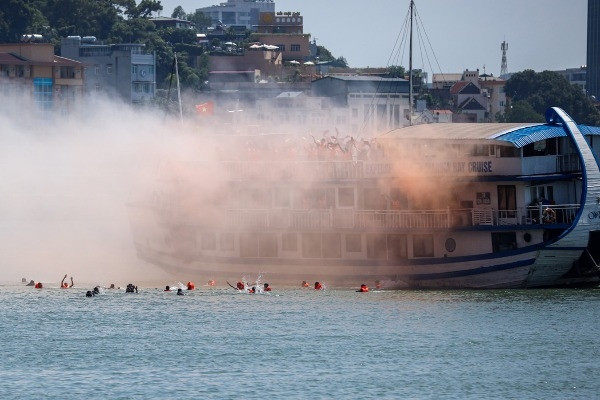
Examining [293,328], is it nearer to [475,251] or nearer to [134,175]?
[475,251]

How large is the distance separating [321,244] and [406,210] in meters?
4.26

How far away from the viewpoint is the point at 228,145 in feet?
267

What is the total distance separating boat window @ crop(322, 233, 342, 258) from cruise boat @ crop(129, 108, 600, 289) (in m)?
0.04

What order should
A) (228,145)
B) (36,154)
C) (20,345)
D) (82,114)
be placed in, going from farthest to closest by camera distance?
(82,114)
(36,154)
(228,145)
(20,345)

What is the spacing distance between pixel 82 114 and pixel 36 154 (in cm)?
1717

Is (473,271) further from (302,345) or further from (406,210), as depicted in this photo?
(302,345)

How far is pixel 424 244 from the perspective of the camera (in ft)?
234

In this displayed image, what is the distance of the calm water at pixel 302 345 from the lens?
185 ft

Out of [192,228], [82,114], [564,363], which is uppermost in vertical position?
[82,114]

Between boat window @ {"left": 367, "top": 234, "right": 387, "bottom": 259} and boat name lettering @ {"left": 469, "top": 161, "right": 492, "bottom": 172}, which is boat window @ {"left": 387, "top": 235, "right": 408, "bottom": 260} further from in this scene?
boat name lettering @ {"left": 469, "top": 161, "right": 492, "bottom": 172}

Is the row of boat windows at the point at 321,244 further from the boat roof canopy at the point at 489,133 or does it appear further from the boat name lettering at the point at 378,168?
the boat roof canopy at the point at 489,133

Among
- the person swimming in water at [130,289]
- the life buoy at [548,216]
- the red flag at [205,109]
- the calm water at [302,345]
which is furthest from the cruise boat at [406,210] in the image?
the red flag at [205,109]

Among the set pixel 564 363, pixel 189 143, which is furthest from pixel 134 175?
pixel 564 363

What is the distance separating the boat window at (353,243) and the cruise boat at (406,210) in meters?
0.04
